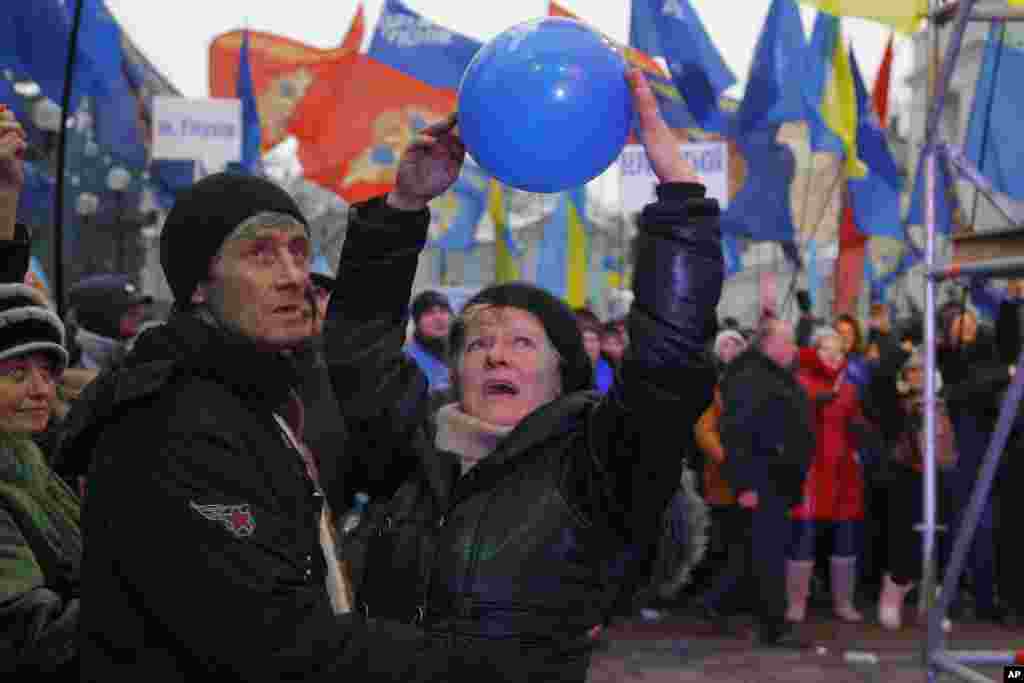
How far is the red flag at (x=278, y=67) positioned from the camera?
13266 mm

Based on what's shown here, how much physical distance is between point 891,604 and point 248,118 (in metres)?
7.83

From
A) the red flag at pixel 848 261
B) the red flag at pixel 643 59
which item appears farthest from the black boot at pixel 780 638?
the red flag at pixel 848 261

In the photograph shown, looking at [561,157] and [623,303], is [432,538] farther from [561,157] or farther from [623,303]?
[623,303]

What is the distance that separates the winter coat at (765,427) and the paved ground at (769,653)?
94cm

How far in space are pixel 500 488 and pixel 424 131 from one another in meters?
0.74

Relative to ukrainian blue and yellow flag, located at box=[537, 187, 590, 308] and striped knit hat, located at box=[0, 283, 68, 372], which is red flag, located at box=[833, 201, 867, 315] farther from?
striped knit hat, located at box=[0, 283, 68, 372]

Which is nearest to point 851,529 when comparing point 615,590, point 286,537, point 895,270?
point 615,590

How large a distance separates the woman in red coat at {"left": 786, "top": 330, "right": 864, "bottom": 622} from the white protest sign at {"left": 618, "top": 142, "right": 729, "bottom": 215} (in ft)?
7.74

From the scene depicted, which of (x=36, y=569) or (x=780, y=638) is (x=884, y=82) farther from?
(x=36, y=569)

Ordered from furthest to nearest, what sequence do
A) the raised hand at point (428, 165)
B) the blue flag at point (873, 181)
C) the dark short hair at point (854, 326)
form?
1. the blue flag at point (873, 181)
2. the dark short hair at point (854, 326)
3. the raised hand at point (428, 165)

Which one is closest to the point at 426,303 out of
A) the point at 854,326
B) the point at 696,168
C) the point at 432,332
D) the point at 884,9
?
the point at 432,332

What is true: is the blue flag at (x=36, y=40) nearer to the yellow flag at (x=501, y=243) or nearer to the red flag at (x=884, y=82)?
the yellow flag at (x=501, y=243)

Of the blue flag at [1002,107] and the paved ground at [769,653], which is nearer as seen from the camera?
the blue flag at [1002,107]

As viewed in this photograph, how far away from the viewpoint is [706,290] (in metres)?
1.95
